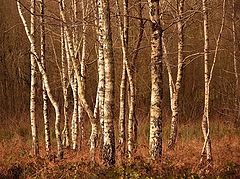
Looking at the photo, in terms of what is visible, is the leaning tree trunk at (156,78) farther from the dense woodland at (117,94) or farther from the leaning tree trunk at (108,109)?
the leaning tree trunk at (108,109)

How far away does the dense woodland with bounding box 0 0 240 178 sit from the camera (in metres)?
6.48

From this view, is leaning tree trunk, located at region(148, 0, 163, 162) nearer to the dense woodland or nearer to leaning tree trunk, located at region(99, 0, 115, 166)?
the dense woodland

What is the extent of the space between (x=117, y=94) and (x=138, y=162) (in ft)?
32.6

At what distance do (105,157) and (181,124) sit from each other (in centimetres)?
940

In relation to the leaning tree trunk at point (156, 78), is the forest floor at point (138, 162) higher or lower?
lower

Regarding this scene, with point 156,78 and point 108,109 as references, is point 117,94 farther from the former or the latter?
point 156,78

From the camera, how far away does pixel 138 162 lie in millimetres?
6258

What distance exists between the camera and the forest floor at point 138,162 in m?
5.96

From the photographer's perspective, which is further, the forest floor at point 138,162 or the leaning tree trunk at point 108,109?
the leaning tree trunk at point 108,109

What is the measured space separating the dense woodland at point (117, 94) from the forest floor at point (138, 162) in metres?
0.03

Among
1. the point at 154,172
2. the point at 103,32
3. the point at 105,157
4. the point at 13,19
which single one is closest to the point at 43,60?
the point at 103,32

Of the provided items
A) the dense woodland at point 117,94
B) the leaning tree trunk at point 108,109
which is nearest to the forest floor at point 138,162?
the dense woodland at point 117,94

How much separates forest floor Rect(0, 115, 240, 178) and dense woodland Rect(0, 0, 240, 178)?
0.09ft

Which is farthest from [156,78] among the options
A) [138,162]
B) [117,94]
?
[117,94]
